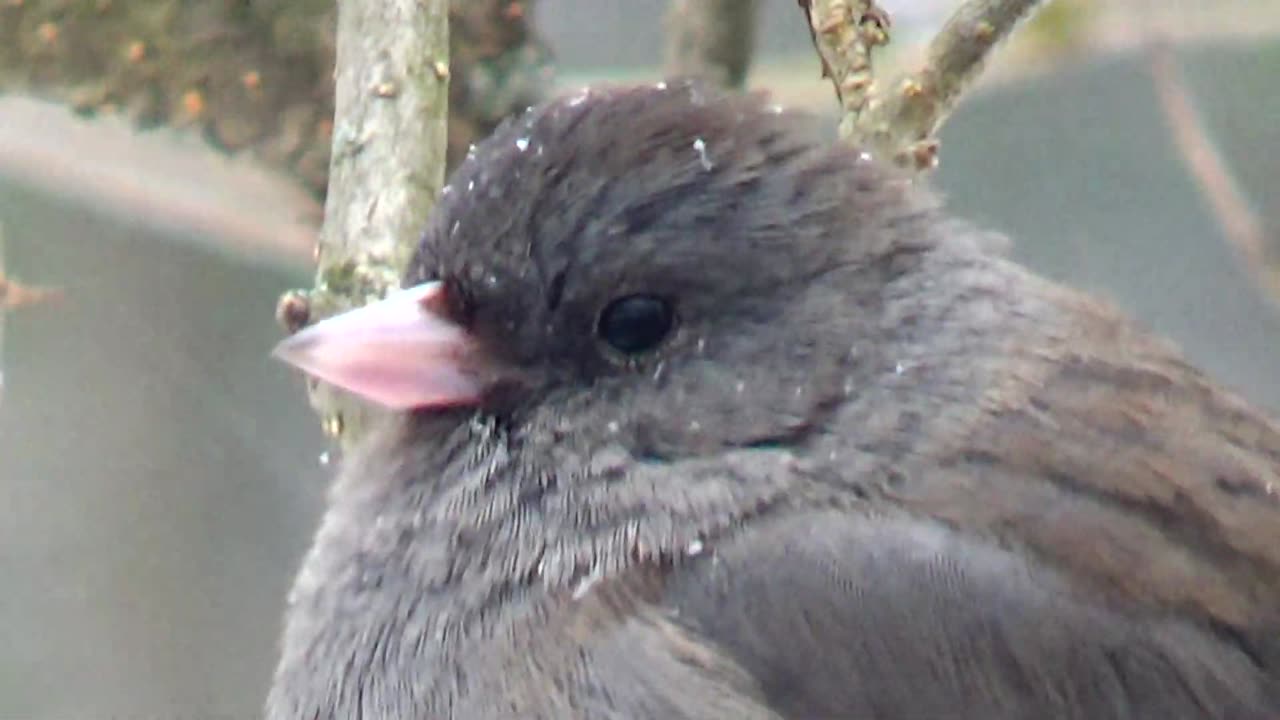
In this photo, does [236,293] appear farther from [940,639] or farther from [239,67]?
[940,639]

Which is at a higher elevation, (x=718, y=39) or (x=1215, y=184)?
(x=718, y=39)

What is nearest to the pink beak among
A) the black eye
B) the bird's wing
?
the black eye

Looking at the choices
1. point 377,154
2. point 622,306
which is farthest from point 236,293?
point 622,306

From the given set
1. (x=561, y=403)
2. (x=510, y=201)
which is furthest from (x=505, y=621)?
→ (x=510, y=201)

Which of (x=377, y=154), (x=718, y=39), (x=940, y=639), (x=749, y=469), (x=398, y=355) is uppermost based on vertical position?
(x=718, y=39)

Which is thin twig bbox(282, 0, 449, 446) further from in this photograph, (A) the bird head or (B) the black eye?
(B) the black eye

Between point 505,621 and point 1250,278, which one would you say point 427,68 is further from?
point 1250,278
